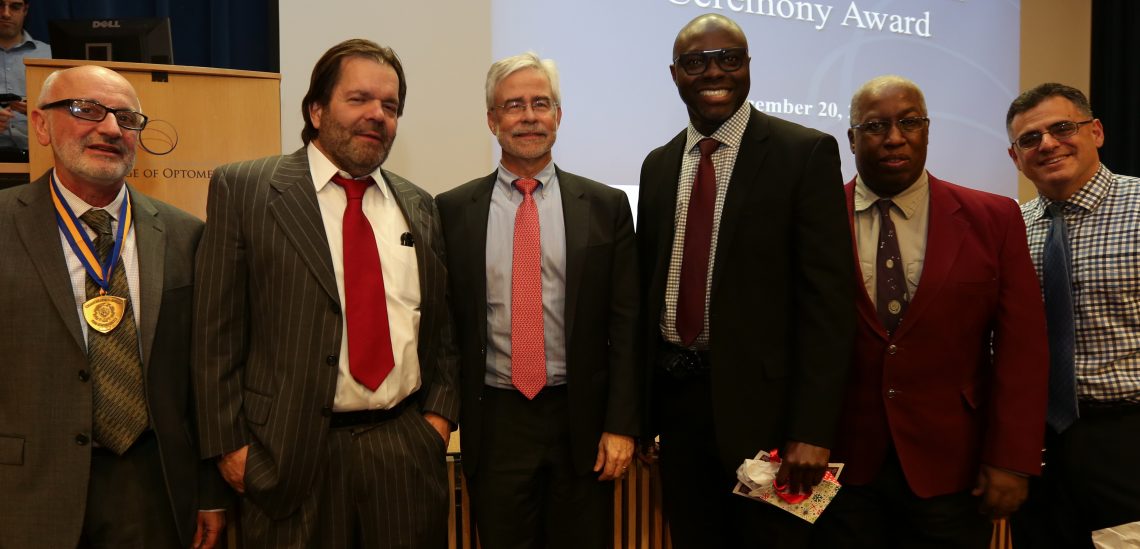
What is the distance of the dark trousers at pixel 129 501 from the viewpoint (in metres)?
1.73

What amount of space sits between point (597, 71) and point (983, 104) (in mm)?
2909

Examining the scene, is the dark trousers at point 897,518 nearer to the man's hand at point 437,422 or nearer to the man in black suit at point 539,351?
the man in black suit at point 539,351

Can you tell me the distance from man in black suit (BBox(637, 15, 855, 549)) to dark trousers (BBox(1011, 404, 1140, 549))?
0.91 m

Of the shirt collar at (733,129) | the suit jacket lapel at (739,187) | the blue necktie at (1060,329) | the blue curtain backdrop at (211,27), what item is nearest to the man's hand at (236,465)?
the suit jacket lapel at (739,187)

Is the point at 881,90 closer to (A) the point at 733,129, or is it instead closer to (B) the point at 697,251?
(A) the point at 733,129

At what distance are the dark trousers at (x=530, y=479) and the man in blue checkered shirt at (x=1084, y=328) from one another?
1.39 meters

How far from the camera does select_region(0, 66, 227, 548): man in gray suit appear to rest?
1678 millimetres

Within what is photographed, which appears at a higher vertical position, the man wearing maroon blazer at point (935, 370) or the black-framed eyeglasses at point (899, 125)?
the black-framed eyeglasses at point (899, 125)

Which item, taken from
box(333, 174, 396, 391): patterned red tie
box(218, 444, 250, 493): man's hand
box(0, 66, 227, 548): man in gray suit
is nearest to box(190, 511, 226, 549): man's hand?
box(0, 66, 227, 548): man in gray suit

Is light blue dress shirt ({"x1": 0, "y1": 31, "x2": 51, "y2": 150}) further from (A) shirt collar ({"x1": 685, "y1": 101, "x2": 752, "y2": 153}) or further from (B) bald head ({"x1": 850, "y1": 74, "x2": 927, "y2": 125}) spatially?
(B) bald head ({"x1": 850, "y1": 74, "x2": 927, "y2": 125})

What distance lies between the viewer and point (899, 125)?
2043mm

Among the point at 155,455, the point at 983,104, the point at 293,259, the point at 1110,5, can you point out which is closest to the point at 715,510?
the point at 293,259

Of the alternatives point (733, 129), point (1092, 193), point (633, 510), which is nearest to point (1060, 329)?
point (1092, 193)

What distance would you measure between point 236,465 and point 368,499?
1.06 feet
